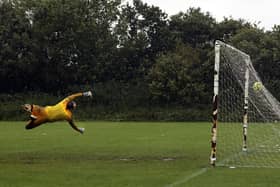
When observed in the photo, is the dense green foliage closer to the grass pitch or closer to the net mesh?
the net mesh

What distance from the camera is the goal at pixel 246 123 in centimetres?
1856

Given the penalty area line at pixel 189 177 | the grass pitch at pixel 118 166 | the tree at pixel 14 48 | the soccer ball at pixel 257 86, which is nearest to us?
the penalty area line at pixel 189 177

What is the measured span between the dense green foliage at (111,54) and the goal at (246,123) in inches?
689

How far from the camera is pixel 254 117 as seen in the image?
35719 millimetres

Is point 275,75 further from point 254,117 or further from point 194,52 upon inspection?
point 254,117

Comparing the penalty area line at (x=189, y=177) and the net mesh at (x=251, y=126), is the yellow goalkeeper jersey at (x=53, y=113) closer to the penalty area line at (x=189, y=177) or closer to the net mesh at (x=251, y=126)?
the penalty area line at (x=189, y=177)

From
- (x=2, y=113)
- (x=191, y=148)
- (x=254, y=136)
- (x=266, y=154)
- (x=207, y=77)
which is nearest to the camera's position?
(x=266, y=154)

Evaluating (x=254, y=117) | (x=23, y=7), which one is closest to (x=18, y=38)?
(x=23, y=7)

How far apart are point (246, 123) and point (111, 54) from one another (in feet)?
143

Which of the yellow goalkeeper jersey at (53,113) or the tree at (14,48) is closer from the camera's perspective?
the yellow goalkeeper jersey at (53,113)

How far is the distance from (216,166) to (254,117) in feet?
61.4

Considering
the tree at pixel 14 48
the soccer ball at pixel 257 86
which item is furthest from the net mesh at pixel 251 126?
the tree at pixel 14 48

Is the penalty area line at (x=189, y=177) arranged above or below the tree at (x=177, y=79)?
below

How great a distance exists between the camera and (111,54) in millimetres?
65500
